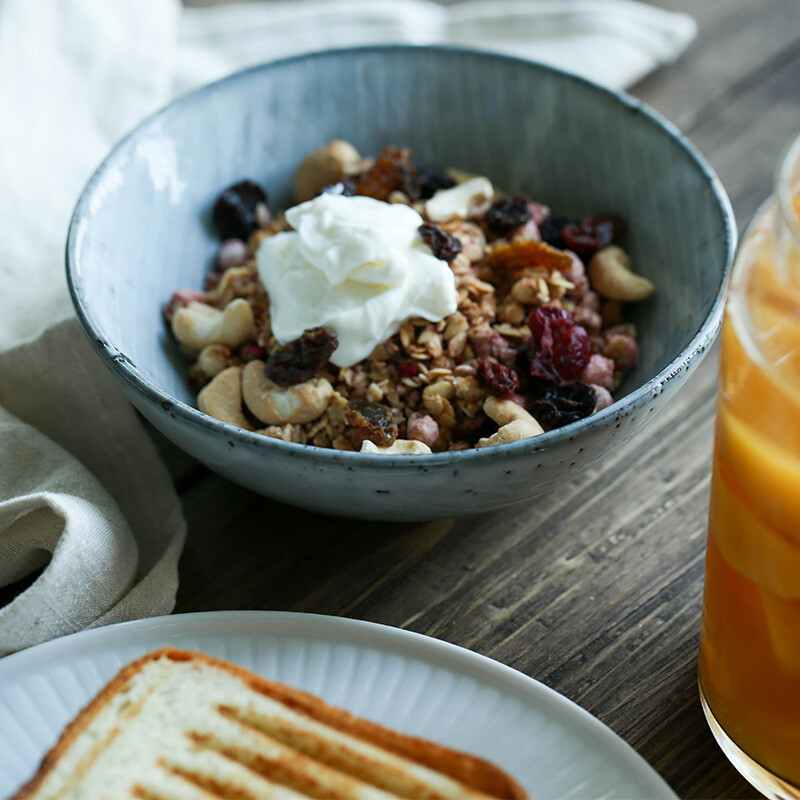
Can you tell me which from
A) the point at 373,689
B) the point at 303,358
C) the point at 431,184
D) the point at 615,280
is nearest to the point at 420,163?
the point at 431,184

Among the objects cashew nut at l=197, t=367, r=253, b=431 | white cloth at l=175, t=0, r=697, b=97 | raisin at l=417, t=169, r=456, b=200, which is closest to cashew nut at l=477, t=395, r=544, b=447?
cashew nut at l=197, t=367, r=253, b=431

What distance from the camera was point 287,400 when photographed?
2.64ft

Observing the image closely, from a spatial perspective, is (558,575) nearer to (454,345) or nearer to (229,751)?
(454,345)

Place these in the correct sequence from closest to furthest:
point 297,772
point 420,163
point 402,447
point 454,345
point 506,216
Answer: point 297,772 < point 402,447 < point 454,345 < point 506,216 < point 420,163

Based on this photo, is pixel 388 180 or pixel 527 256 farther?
pixel 388 180

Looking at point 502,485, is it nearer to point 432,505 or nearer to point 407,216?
point 432,505

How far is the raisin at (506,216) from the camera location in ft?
3.14

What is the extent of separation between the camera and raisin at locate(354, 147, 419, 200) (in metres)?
1.00

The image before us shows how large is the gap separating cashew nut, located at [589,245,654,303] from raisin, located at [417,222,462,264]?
0.51 feet

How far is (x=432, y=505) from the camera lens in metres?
0.71

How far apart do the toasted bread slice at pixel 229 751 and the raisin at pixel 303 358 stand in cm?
26

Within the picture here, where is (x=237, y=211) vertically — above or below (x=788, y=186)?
below

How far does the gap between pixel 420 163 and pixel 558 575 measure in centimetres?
56

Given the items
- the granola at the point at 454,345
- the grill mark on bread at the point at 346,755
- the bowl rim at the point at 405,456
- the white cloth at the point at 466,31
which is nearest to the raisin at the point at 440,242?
the granola at the point at 454,345
